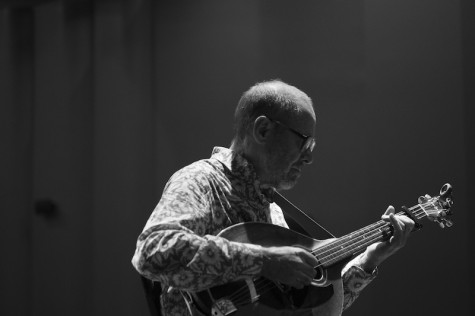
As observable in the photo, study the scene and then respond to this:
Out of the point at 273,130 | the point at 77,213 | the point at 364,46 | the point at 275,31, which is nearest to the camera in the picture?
the point at 273,130

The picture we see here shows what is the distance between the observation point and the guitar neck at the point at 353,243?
69.7 inches

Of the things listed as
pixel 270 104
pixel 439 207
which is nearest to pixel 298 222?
pixel 270 104

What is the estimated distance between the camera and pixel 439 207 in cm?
215

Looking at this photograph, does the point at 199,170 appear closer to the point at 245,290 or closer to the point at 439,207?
the point at 245,290

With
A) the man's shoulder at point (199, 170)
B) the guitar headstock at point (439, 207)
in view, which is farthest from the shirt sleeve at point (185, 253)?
the guitar headstock at point (439, 207)

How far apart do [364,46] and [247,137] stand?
46.6 inches

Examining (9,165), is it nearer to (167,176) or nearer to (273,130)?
(167,176)

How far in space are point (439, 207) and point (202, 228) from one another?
96cm

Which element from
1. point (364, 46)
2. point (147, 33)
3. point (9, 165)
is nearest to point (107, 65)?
point (147, 33)

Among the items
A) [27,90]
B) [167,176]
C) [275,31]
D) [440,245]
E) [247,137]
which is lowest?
[440,245]

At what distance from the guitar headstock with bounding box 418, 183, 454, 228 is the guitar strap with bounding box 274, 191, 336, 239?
37cm

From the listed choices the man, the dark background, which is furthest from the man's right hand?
the dark background

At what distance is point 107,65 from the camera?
328cm

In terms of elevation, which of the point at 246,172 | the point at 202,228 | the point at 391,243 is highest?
the point at 246,172
